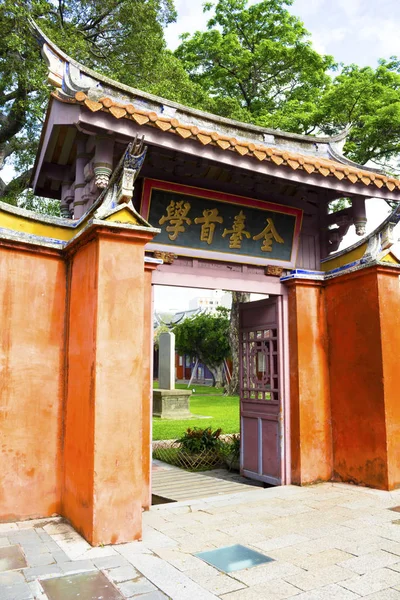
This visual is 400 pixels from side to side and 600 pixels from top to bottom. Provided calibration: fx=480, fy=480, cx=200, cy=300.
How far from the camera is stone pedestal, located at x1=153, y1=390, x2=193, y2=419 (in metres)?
15.3

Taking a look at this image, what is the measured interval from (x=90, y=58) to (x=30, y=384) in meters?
12.3

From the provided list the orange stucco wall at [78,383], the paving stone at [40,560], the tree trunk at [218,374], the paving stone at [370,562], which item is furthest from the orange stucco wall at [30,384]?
the tree trunk at [218,374]

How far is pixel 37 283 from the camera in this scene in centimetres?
504

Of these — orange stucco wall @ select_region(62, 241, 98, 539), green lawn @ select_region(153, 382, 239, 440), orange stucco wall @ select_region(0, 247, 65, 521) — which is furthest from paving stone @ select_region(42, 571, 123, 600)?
green lawn @ select_region(153, 382, 239, 440)

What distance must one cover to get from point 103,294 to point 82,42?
1088 centimetres

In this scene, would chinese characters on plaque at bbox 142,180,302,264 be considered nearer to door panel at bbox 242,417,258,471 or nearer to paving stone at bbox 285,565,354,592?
door panel at bbox 242,417,258,471

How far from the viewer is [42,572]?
3.46 metres

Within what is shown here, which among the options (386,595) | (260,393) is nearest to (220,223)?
(260,393)

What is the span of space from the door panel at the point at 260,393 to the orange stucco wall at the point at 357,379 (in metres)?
0.78

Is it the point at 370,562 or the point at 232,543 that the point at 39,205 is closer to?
the point at 232,543

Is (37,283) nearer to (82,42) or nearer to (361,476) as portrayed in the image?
(361,476)

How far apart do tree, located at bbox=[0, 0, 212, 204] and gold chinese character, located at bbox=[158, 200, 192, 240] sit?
7953 mm

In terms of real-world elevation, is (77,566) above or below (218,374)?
below

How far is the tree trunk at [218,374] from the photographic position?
32125 mm
